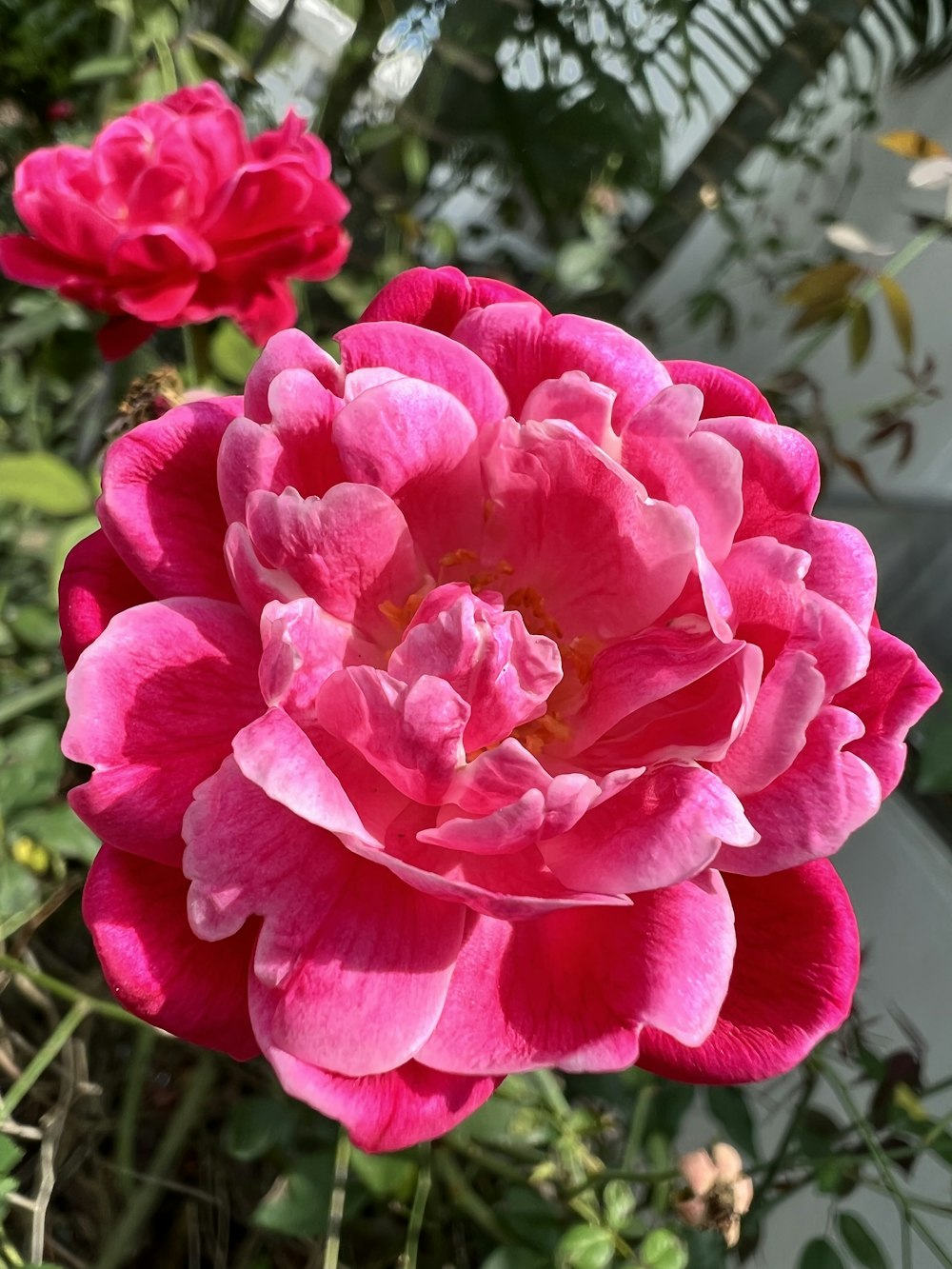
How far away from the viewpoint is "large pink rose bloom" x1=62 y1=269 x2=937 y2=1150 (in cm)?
29

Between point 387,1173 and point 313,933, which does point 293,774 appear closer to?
point 313,933

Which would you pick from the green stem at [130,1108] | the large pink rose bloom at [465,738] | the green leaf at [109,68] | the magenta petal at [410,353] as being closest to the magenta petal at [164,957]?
the large pink rose bloom at [465,738]

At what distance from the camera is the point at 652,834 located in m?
0.29

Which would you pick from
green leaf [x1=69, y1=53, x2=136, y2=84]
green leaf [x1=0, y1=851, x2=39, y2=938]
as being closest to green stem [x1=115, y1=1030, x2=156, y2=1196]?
green leaf [x1=0, y1=851, x2=39, y2=938]

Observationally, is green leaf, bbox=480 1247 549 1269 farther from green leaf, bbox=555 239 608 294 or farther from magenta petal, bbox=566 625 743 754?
green leaf, bbox=555 239 608 294

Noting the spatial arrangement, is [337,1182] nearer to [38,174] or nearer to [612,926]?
[612,926]

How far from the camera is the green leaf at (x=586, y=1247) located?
1.40 feet

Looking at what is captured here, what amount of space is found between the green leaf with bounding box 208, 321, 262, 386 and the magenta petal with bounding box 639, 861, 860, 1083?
1.84 feet

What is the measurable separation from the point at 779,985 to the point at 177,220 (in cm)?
56

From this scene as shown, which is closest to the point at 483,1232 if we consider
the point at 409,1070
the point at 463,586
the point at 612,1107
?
the point at 612,1107

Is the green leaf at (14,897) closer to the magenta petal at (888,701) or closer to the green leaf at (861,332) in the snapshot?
the magenta petal at (888,701)

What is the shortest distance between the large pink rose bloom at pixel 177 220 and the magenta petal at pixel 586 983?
0.42 meters

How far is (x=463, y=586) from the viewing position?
0.35 m

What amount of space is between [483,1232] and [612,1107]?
0.13 meters
